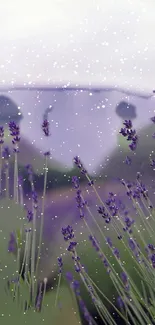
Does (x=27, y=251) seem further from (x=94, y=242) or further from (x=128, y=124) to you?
(x=128, y=124)

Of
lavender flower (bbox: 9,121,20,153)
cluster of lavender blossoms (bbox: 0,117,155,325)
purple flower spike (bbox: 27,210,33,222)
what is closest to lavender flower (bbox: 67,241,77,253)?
cluster of lavender blossoms (bbox: 0,117,155,325)

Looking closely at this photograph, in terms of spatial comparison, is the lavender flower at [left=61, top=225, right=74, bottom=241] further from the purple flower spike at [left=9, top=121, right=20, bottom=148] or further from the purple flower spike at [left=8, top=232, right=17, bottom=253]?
the purple flower spike at [left=9, top=121, right=20, bottom=148]

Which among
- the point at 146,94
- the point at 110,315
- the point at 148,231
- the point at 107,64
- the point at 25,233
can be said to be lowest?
the point at 110,315

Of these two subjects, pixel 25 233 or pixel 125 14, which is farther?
pixel 125 14

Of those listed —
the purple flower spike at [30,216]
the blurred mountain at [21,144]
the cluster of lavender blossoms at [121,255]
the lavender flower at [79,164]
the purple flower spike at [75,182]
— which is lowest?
the cluster of lavender blossoms at [121,255]

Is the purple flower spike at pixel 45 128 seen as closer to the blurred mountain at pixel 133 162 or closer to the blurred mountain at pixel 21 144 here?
the blurred mountain at pixel 21 144

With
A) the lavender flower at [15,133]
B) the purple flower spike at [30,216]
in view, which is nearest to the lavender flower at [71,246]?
the purple flower spike at [30,216]

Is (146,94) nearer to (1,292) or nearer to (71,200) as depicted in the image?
(71,200)

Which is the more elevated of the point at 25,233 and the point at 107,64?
the point at 107,64

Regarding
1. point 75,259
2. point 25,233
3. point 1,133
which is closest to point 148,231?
point 75,259
